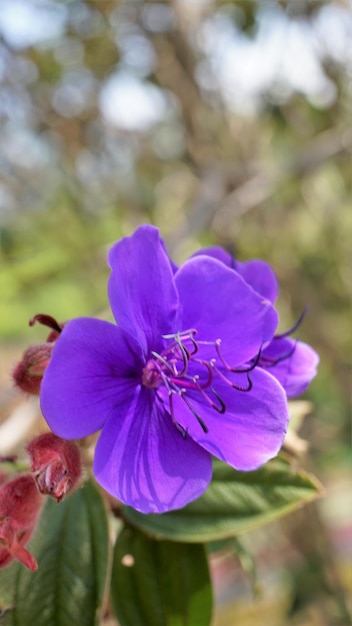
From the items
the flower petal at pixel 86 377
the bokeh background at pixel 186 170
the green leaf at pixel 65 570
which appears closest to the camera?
the flower petal at pixel 86 377

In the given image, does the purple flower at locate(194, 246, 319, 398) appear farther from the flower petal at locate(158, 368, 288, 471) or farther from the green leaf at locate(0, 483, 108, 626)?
the green leaf at locate(0, 483, 108, 626)

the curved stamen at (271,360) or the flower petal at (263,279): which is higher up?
the flower petal at (263,279)

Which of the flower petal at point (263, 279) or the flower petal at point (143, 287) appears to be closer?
the flower petal at point (143, 287)

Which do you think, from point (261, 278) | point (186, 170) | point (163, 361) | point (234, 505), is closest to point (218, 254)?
point (261, 278)

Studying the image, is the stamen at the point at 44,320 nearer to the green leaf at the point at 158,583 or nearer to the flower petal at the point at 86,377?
the flower petal at the point at 86,377

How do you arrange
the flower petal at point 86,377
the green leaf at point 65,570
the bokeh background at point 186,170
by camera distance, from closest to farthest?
1. the flower petal at point 86,377
2. the green leaf at point 65,570
3. the bokeh background at point 186,170

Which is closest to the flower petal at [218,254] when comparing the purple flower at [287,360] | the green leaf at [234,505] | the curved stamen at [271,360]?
the purple flower at [287,360]
